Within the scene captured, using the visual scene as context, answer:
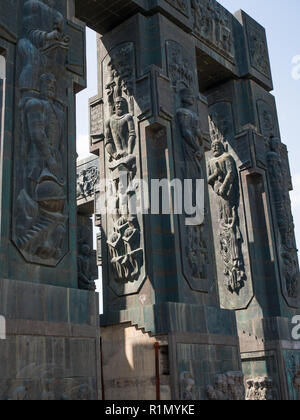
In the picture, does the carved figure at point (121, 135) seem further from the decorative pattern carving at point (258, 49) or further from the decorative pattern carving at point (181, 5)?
the decorative pattern carving at point (258, 49)

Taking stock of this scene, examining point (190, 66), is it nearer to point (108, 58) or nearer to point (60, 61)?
point (108, 58)

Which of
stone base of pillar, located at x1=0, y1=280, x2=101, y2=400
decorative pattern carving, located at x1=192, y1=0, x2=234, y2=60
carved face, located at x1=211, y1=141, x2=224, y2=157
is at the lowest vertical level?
stone base of pillar, located at x1=0, y1=280, x2=101, y2=400

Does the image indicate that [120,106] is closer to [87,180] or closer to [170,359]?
[170,359]

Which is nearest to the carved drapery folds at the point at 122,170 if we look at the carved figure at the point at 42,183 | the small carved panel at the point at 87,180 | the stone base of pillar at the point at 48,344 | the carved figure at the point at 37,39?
the stone base of pillar at the point at 48,344

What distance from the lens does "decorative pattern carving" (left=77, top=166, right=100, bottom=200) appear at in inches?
955

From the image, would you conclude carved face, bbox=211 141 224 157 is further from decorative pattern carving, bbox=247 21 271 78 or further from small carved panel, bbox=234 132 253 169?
decorative pattern carving, bbox=247 21 271 78

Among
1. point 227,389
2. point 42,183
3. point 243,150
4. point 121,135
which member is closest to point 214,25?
point 243,150

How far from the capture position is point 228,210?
19.4 m

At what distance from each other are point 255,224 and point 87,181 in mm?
8778

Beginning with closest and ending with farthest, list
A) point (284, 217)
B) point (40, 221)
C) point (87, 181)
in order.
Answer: point (40, 221)
point (284, 217)
point (87, 181)

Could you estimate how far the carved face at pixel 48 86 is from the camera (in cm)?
1143

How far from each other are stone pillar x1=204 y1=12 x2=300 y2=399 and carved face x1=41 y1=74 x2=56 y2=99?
917cm

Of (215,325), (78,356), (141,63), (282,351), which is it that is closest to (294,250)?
(282,351)

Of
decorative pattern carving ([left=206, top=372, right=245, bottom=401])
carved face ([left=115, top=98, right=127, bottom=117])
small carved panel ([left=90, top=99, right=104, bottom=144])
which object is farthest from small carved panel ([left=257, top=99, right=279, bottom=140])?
decorative pattern carving ([left=206, top=372, right=245, bottom=401])
